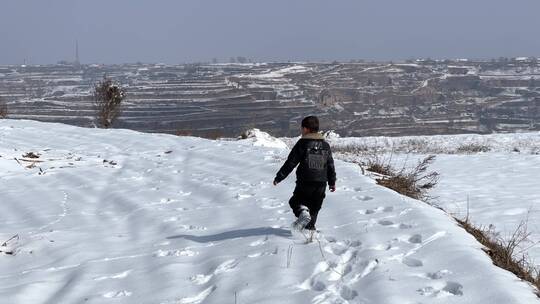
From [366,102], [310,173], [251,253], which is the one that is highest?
[310,173]

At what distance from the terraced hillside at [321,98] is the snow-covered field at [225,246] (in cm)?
3344

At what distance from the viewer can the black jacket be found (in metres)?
5.75

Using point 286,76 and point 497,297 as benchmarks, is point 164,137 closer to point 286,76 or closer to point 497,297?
point 497,297

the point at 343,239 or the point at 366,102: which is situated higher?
the point at 343,239

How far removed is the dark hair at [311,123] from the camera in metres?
5.75

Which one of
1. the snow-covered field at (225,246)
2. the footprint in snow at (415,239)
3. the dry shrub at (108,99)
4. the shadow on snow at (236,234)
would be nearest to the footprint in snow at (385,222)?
the snow-covered field at (225,246)

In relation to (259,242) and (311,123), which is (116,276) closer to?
(259,242)

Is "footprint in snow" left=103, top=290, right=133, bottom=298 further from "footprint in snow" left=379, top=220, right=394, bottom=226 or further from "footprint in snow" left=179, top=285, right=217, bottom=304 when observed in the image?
"footprint in snow" left=379, top=220, right=394, bottom=226

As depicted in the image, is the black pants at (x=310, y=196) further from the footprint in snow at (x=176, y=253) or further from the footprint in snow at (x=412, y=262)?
the footprint in snow at (x=412, y=262)

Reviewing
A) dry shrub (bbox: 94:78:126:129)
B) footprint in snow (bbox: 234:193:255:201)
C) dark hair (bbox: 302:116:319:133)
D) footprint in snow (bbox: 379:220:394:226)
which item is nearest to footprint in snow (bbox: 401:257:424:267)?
footprint in snow (bbox: 379:220:394:226)

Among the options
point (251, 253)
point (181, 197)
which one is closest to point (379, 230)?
point (251, 253)

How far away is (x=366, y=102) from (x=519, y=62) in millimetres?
53388

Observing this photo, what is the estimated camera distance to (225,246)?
219 inches

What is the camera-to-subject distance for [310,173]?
18.8 feet
